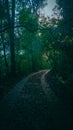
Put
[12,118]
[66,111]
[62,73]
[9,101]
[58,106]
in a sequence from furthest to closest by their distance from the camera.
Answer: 1. [62,73]
2. [9,101]
3. [58,106]
4. [66,111]
5. [12,118]

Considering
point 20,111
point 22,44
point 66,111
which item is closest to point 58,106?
point 66,111

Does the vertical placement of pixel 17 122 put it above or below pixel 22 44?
below

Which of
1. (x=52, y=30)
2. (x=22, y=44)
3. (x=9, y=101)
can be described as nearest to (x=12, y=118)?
(x=9, y=101)

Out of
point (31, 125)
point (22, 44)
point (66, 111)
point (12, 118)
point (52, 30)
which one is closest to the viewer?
point (31, 125)

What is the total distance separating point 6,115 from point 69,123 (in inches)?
117

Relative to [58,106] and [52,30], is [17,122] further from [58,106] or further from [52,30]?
[52,30]

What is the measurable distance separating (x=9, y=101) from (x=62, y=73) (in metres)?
6.62

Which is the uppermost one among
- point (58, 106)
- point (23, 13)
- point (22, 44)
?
point (23, 13)

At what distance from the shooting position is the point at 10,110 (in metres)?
11.4

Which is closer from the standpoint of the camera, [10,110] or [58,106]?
[10,110]

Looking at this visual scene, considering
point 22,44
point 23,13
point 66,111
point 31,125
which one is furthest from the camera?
point 22,44

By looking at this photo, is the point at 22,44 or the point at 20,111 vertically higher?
the point at 22,44

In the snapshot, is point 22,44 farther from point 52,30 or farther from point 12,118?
point 12,118

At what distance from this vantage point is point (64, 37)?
61.9ft
